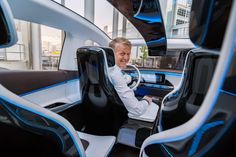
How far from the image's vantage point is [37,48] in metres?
2.49

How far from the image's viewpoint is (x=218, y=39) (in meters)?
0.32

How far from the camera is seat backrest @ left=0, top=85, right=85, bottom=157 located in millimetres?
468

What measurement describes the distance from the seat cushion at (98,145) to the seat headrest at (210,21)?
99 centimetres

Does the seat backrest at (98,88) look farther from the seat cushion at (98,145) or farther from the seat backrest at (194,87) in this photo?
the seat backrest at (194,87)

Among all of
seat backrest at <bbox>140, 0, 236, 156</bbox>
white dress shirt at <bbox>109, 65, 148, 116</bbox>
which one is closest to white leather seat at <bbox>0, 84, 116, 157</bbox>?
white dress shirt at <bbox>109, 65, 148, 116</bbox>

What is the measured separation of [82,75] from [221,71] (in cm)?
112

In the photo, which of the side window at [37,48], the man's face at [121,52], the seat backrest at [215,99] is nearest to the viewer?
the seat backrest at [215,99]

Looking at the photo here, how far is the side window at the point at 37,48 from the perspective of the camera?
2.12 metres

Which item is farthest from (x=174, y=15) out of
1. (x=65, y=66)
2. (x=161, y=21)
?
(x=65, y=66)

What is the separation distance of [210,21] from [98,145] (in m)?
1.11

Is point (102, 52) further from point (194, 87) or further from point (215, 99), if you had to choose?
point (215, 99)

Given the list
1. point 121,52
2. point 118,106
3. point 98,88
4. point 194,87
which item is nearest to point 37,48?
point 121,52

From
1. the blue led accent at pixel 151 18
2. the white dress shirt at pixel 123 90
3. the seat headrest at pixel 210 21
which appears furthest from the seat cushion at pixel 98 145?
the blue led accent at pixel 151 18

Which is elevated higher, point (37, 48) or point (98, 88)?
point (37, 48)
